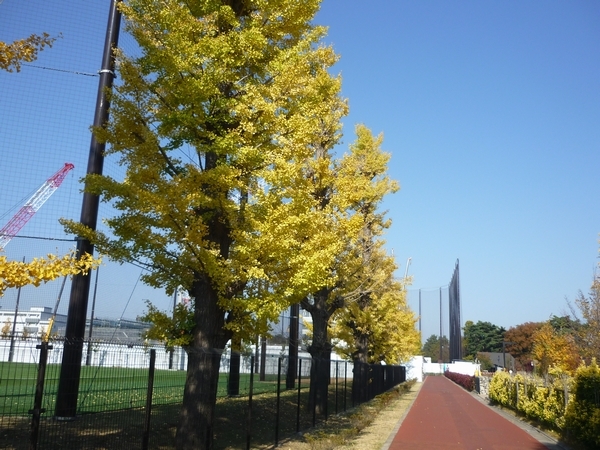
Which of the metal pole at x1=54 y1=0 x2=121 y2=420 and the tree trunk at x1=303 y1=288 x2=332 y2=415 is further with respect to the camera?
the tree trunk at x1=303 y1=288 x2=332 y2=415

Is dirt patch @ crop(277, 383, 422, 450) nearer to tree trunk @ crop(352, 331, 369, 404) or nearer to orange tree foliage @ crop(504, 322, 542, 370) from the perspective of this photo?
tree trunk @ crop(352, 331, 369, 404)

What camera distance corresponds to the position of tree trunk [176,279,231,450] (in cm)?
916

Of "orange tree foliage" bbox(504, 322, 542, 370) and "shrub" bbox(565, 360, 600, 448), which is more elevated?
"orange tree foliage" bbox(504, 322, 542, 370)

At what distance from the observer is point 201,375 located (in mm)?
9297

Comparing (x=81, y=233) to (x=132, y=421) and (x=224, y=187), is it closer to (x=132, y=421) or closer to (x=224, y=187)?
(x=224, y=187)

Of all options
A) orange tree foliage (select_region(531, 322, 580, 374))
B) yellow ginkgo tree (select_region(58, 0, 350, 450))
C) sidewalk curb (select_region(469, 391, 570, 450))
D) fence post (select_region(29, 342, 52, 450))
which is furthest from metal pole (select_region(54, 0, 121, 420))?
orange tree foliage (select_region(531, 322, 580, 374))

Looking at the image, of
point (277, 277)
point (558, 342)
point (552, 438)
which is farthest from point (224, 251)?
point (558, 342)

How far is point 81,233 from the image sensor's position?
368 inches

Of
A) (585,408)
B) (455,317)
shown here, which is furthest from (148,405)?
(455,317)

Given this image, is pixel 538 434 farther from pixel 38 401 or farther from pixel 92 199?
pixel 38 401

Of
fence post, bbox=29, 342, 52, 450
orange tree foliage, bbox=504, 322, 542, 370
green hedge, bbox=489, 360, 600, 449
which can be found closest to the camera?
fence post, bbox=29, 342, 52, 450

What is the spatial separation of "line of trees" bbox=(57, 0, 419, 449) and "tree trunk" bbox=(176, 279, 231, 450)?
20mm

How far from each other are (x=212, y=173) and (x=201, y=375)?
3228 millimetres

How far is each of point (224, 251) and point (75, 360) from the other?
3211mm
